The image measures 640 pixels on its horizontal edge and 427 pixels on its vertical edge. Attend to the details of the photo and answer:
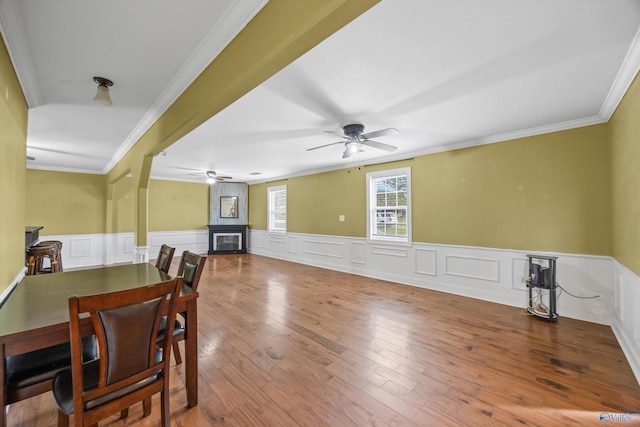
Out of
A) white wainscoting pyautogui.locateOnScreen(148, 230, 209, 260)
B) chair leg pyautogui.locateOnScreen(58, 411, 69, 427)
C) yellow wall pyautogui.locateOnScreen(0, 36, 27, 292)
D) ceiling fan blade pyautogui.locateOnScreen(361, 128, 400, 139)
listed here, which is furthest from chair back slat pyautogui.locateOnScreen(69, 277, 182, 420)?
white wainscoting pyautogui.locateOnScreen(148, 230, 209, 260)

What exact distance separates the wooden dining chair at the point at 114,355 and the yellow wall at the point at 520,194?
4.23 m

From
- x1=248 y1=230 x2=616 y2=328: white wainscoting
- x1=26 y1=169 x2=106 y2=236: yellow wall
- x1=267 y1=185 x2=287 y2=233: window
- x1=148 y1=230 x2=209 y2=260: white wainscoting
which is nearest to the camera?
x1=248 y1=230 x2=616 y2=328: white wainscoting

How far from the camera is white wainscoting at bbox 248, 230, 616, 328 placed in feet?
10.5

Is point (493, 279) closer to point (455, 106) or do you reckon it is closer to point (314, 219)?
point (455, 106)

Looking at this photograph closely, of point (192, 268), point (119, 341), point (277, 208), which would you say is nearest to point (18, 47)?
point (192, 268)

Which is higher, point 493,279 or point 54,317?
point 54,317

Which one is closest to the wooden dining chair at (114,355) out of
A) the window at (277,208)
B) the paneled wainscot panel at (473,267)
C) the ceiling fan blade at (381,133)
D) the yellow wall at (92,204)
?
the ceiling fan blade at (381,133)

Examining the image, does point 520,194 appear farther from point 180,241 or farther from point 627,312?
point 180,241

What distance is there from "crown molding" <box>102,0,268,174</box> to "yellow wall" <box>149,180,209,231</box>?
17.9 ft

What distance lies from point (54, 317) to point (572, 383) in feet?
11.4

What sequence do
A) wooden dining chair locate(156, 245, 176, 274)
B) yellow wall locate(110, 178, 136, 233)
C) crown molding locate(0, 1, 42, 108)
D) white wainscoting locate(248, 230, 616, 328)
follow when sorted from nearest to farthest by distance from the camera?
1. crown molding locate(0, 1, 42, 108)
2. wooden dining chair locate(156, 245, 176, 274)
3. white wainscoting locate(248, 230, 616, 328)
4. yellow wall locate(110, 178, 136, 233)

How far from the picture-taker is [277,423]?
5.40ft

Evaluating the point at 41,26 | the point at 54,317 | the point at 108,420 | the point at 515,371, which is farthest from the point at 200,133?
the point at 515,371

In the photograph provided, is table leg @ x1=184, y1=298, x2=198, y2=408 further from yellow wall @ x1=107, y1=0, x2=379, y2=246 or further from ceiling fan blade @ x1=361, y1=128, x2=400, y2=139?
ceiling fan blade @ x1=361, y1=128, x2=400, y2=139
